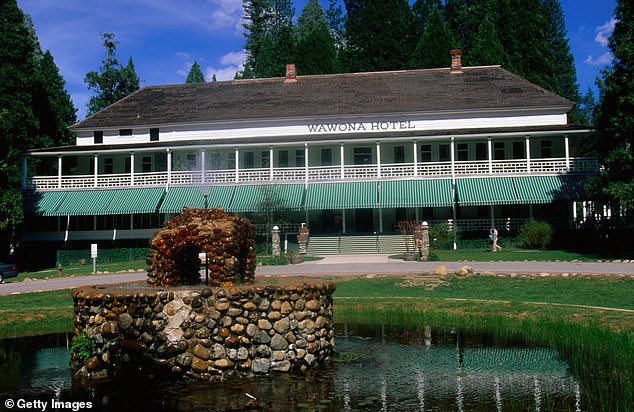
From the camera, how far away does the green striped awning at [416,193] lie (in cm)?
4281

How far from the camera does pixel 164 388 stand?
1146 cm

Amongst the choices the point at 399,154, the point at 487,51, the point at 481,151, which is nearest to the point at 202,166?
the point at 399,154

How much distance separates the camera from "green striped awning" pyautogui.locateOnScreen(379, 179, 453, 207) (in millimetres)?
42812

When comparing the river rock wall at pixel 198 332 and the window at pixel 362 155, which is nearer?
the river rock wall at pixel 198 332

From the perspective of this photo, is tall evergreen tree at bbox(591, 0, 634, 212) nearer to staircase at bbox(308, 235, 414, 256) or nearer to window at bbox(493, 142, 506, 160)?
window at bbox(493, 142, 506, 160)

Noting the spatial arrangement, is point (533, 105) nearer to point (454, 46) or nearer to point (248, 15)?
point (454, 46)

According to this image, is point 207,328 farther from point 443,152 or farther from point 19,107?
point 19,107

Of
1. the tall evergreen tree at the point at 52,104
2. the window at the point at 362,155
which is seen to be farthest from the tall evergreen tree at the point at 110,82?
the window at the point at 362,155

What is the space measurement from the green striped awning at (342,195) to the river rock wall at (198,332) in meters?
30.6

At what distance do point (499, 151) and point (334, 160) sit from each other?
41.9ft

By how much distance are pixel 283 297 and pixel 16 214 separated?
32035 mm

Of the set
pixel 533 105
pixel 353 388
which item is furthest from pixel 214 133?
pixel 353 388

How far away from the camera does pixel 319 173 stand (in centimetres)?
4647

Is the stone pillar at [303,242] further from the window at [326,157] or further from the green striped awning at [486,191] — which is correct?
the window at [326,157]
